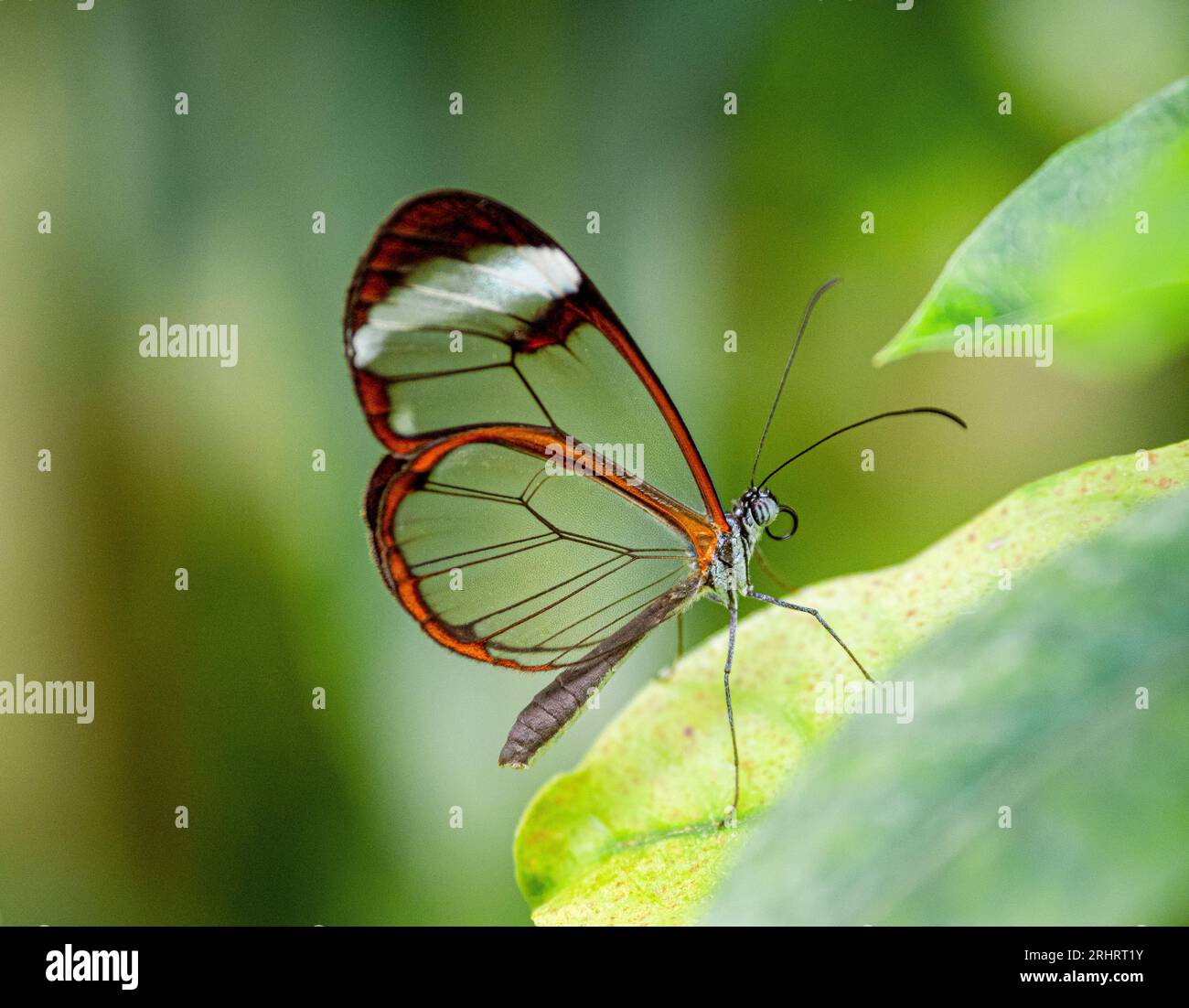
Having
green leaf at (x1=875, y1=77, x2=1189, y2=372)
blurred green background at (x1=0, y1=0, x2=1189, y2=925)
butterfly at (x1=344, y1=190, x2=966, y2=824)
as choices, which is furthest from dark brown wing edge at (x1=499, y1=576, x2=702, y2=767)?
blurred green background at (x1=0, y1=0, x2=1189, y2=925)

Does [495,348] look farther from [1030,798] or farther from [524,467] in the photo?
[1030,798]

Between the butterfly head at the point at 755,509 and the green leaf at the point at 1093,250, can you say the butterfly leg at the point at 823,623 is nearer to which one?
the butterfly head at the point at 755,509

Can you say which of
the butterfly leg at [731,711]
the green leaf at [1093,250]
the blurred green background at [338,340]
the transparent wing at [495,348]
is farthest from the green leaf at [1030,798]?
the blurred green background at [338,340]

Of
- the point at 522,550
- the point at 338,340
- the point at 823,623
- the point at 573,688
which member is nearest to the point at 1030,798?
the point at 823,623

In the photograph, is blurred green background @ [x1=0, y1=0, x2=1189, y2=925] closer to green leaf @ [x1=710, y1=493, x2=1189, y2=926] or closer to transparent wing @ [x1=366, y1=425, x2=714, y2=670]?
transparent wing @ [x1=366, y1=425, x2=714, y2=670]
